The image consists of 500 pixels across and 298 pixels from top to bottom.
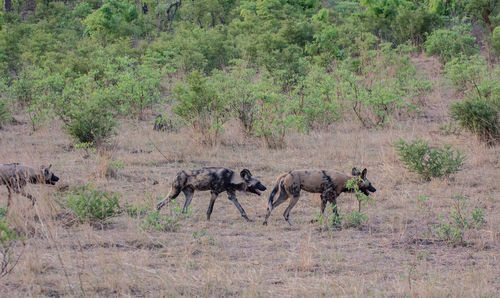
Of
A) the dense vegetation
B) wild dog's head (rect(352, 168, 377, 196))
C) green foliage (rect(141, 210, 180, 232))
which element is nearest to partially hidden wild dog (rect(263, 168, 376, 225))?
wild dog's head (rect(352, 168, 377, 196))

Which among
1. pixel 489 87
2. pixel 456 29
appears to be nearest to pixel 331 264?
pixel 489 87

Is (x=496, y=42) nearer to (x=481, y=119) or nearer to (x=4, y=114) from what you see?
(x=481, y=119)

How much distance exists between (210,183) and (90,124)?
4574mm

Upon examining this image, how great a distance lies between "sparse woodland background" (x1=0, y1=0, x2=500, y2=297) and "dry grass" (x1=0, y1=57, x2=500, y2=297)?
0.03 meters

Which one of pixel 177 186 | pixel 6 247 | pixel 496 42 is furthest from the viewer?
pixel 496 42

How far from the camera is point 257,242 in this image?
6734 mm

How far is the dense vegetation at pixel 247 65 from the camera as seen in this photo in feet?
42.4

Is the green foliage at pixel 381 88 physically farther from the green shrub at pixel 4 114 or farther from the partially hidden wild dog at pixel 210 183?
the green shrub at pixel 4 114

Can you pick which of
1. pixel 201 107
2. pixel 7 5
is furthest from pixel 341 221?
pixel 7 5

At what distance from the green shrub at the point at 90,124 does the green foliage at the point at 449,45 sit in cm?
1139

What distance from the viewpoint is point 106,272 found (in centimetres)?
535

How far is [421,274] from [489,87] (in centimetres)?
902

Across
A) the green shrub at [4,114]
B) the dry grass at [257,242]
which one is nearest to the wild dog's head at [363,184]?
the dry grass at [257,242]

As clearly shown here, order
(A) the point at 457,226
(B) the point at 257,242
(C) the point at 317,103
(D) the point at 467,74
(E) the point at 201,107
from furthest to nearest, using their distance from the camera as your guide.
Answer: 1. (D) the point at 467,74
2. (C) the point at 317,103
3. (E) the point at 201,107
4. (A) the point at 457,226
5. (B) the point at 257,242
